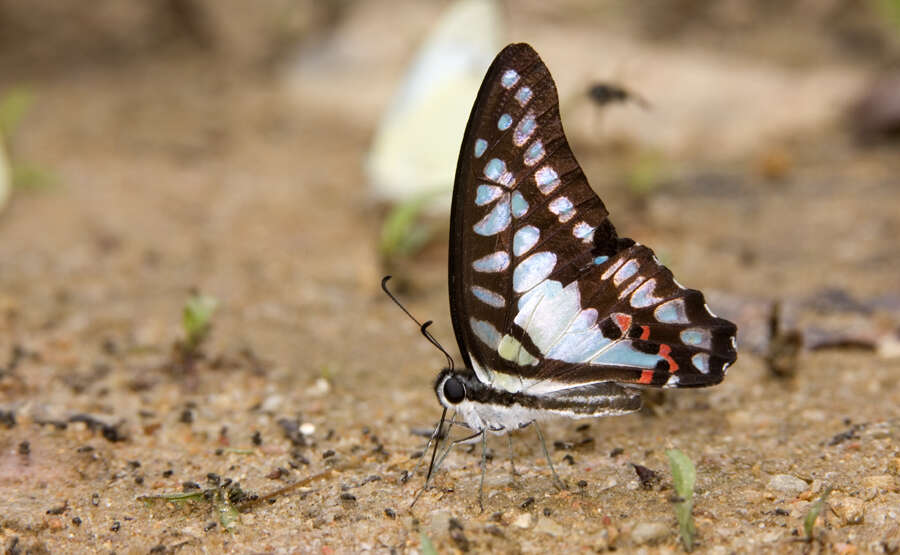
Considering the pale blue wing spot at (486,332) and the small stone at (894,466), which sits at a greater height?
the pale blue wing spot at (486,332)

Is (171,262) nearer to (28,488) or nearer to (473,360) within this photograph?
(28,488)

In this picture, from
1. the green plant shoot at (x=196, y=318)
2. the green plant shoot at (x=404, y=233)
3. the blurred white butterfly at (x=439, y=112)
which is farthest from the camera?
the blurred white butterfly at (x=439, y=112)

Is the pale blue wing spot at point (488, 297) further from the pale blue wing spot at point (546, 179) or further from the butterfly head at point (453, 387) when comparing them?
the pale blue wing spot at point (546, 179)

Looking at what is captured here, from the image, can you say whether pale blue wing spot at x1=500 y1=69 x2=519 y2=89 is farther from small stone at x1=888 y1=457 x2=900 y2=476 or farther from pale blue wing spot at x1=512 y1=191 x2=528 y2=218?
small stone at x1=888 y1=457 x2=900 y2=476

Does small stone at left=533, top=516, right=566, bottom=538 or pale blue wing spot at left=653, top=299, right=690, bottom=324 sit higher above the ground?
pale blue wing spot at left=653, top=299, right=690, bottom=324

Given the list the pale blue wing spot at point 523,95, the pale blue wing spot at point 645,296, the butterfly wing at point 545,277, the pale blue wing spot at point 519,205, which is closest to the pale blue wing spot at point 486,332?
the butterfly wing at point 545,277

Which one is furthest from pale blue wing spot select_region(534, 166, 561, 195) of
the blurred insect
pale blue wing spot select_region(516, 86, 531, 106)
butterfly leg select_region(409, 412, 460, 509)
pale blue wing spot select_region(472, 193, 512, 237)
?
the blurred insect
